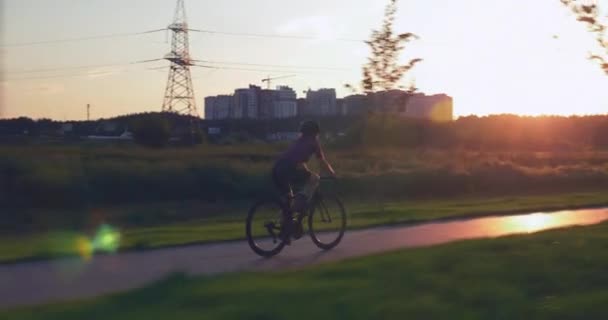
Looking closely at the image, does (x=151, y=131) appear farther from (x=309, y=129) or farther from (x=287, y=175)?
(x=287, y=175)

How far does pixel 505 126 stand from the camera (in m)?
75.7

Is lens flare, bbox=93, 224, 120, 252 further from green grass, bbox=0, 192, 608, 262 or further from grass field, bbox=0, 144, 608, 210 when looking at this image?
grass field, bbox=0, 144, 608, 210

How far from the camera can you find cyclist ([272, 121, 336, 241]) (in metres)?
13.9

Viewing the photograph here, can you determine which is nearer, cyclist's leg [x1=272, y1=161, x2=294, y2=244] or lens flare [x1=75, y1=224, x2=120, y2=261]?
cyclist's leg [x1=272, y1=161, x2=294, y2=244]

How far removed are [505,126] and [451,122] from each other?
5.95 meters

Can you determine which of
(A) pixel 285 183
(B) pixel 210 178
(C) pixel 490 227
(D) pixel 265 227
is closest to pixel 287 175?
(A) pixel 285 183

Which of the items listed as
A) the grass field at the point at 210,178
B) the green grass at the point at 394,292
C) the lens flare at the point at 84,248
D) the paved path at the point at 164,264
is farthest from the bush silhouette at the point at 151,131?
the green grass at the point at 394,292

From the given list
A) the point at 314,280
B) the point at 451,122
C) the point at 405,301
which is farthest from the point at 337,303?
the point at 451,122

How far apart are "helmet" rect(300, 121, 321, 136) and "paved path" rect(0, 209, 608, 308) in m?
1.77

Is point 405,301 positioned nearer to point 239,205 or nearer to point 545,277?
point 545,277

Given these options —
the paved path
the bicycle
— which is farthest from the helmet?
the paved path

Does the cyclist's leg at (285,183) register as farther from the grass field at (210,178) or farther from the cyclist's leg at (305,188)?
the grass field at (210,178)

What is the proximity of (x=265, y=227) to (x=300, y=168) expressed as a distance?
1.03 meters

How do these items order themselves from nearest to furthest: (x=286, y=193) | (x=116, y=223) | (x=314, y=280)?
(x=314, y=280) < (x=286, y=193) < (x=116, y=223)
